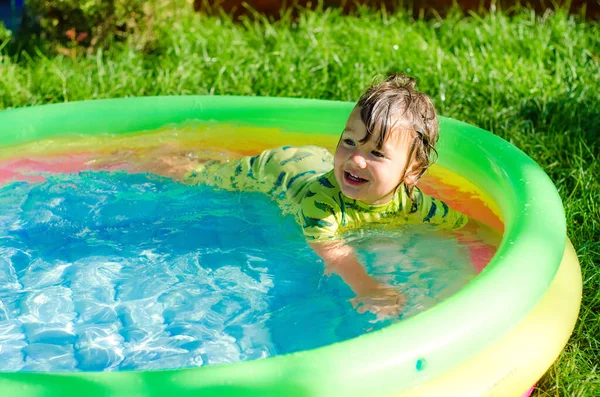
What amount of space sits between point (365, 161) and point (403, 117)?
7.4 inches

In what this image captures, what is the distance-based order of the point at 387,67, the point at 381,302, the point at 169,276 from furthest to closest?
the point at 387,67 < the point at 169,276 < the point at 381,302

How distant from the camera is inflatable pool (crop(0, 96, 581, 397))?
168cm

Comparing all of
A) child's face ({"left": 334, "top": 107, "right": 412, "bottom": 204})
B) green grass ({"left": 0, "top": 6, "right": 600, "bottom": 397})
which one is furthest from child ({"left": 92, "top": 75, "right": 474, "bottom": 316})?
green grass ({"left": 0, "top": 6, "right": 600, "bottom": 397})

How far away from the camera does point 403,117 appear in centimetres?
254

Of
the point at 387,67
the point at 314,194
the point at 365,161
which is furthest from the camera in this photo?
the point at 387,67

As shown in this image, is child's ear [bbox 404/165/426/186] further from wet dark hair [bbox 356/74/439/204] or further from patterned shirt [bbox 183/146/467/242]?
patterned shirt [bbox 183/146/467/242]

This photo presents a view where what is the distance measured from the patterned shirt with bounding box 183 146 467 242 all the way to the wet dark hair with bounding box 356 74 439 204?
0.19 meters

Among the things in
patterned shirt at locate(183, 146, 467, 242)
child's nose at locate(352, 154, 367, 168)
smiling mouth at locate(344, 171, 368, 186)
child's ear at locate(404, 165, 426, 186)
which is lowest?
patterned shirt at locate(183, 146, 467, 242)

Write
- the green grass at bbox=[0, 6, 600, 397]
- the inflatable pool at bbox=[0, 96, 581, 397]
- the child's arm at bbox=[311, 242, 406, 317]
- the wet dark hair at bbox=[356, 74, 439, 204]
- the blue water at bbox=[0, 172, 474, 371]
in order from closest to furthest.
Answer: the inflatable pool at bbox=[0, 96, 581, 397]
the blue water at bbox=[0, 172, 474, 371]
the child's arm at bbox=[311, 242, 406, 317]
the wet dark hair at bbox=[356, 74, 439, 204]
the green grass at bbox=[0, 6, 600, 397]

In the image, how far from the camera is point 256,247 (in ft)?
9.34

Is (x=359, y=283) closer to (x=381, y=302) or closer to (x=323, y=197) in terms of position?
(x=381, y=302)

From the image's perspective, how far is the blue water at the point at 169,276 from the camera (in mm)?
2275

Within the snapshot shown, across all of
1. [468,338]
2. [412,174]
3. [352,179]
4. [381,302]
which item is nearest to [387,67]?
[412,174]

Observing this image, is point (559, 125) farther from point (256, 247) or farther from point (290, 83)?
point (256, 247)
